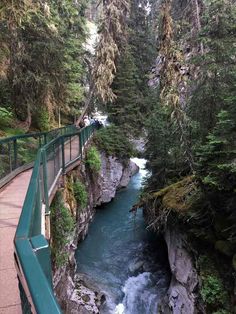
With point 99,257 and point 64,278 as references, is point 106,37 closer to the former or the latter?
point 99,257

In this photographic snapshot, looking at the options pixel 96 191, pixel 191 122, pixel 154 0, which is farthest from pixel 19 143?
pixel 154 0

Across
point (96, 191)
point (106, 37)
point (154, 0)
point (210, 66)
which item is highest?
point (154, 0)

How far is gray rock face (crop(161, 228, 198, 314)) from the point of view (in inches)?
415

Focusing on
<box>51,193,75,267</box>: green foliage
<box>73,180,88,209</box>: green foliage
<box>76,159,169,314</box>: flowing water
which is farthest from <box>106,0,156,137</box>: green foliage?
<box>51,193,75,267</box>: green foliage

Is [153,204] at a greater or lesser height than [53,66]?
lesser

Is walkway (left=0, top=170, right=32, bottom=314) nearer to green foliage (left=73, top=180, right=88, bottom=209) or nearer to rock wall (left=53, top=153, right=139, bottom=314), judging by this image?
rock wall (left=53, top=153, right=139, bottom=314)

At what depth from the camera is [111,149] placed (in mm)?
25984

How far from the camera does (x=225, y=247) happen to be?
9.62 m

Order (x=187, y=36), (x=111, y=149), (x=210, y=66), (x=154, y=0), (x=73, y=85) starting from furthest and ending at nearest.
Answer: (x=154, y=0)
(x=73, y=85)
(x=111, y=149)
(x=187, y=36)
(x=210, y=66)

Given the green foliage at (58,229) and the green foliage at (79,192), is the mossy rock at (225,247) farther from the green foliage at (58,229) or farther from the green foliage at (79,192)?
the green foliage at (79,192)

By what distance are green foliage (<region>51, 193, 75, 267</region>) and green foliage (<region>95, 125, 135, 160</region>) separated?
16.1 m

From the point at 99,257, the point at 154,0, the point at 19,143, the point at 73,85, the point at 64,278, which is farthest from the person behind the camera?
the point at 154,0

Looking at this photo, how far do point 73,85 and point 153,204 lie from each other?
55.7 ft

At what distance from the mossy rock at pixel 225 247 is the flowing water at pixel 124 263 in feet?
13.1
